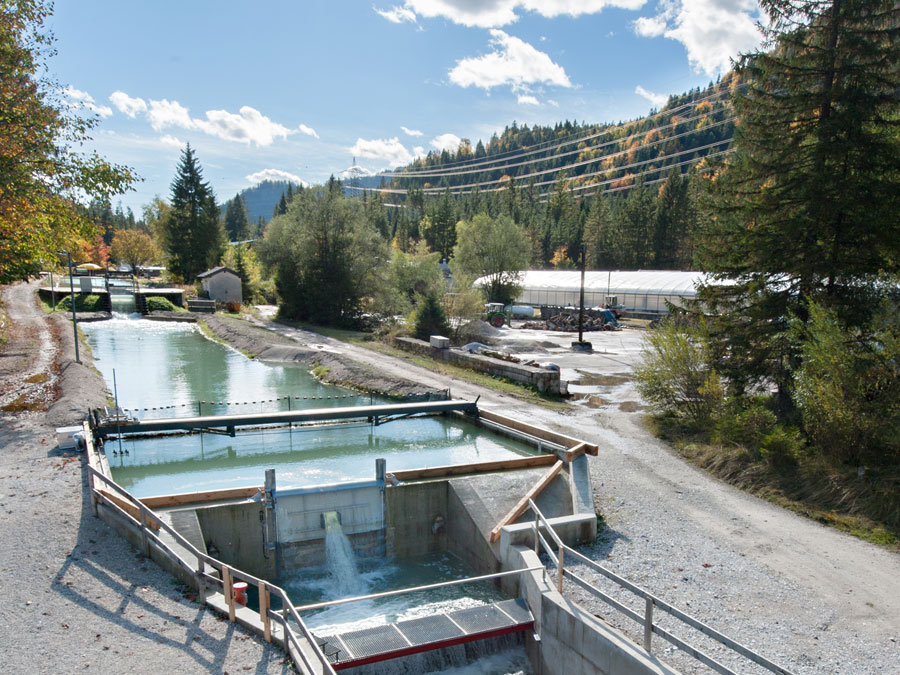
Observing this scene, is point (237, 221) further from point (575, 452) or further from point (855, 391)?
point (855, 391)

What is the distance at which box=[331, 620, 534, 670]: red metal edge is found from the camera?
8500mm

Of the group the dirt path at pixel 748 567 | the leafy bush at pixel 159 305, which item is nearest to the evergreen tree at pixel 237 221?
the leafy bush at pixel 159 305

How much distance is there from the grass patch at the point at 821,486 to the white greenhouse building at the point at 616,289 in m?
40.5

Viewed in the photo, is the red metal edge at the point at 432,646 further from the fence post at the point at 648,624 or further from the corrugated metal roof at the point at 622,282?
the corrugated metal roof at the point at 622,282

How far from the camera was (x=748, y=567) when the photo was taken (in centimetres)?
978

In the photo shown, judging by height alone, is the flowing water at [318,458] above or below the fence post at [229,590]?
below

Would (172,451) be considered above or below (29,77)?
below

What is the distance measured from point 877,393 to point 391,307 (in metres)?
33.3

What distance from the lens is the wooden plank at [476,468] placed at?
13781 millimetres

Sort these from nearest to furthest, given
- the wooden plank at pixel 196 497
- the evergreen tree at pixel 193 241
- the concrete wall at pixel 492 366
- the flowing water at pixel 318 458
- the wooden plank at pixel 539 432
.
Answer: the flowing water at pixel 318 458 → the wooden plank at pixel 196 497 → the wooden plank at pixel 539 432 → the concrete wall at pixel 492 366 → the evergreen tree at pixel 193 241

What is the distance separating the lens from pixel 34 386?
20031mm

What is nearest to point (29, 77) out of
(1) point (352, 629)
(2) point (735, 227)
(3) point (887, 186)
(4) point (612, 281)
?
(1) point (352, 629)

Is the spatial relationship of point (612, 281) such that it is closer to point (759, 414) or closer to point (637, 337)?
point (637, 337)

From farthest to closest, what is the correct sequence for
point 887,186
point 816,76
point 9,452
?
point 816,76 → point 887,186 → point 9,452
